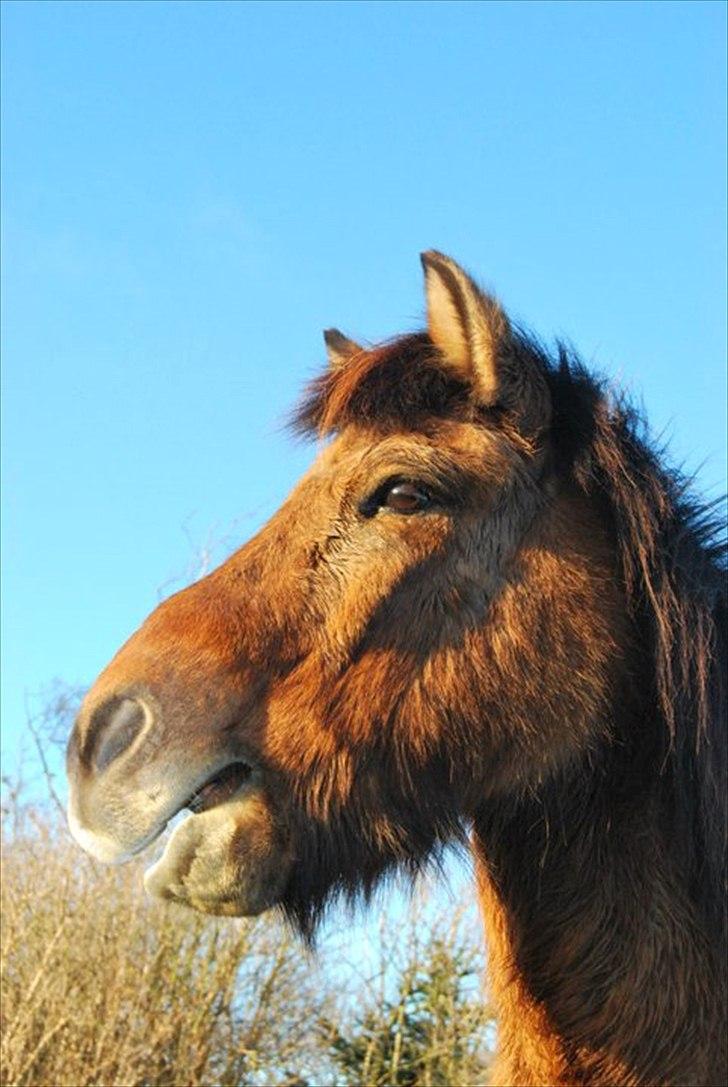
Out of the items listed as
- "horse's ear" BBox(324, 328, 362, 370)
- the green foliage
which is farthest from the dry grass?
"horse's ear" BBox(324, 328, 362, 370)

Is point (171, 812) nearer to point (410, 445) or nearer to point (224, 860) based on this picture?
point (224, 860)

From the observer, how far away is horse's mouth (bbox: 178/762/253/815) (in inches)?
110

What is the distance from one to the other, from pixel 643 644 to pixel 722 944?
75 centimetres

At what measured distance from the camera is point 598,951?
116 inches

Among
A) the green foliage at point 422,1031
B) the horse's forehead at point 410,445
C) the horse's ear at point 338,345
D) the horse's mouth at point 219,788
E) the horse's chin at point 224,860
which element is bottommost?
the green foliage at point 422,1031

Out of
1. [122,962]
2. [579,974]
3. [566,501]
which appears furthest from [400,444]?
[122,962]

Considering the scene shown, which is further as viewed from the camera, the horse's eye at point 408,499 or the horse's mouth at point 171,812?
the horse's eye at point 408,499

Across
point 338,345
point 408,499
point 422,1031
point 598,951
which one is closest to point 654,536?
point 408,499

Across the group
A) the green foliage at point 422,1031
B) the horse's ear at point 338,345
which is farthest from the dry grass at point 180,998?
the horse's ear at point 338,345

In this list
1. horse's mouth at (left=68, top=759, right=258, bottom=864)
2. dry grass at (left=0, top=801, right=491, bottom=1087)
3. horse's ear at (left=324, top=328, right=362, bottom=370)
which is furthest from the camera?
dry grass at (left=0, top=801, right=491, bottom=1087)

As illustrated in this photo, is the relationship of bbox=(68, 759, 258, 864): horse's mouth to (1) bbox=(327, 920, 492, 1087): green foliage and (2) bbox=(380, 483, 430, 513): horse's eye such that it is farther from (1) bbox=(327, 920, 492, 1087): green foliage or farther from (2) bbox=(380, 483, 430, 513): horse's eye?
(1) bbox=(327, 920, 492, 1087): green foliage

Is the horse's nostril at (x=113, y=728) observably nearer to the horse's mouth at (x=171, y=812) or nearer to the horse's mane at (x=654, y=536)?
the horse's mouth at (x=171, y=812)

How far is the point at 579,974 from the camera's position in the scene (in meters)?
2.97

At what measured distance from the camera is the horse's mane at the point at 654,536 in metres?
2.97
